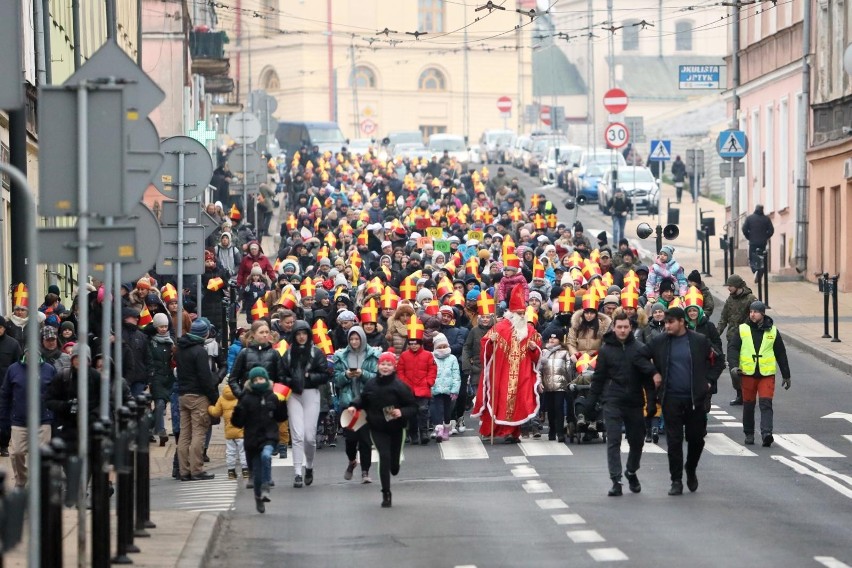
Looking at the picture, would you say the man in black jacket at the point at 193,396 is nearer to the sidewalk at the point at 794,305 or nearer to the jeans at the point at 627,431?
the jeans at the point at 627,431

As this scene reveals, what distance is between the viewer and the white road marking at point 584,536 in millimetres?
14820

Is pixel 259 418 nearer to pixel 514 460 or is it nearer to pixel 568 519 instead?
pixel 568 519

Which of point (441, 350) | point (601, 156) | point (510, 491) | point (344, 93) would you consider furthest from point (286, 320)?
point (344, 93)

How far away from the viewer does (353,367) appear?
2134 cm

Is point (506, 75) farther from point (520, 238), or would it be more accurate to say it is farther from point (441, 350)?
point (441, 350)

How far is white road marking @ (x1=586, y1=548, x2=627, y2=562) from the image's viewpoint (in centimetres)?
1373

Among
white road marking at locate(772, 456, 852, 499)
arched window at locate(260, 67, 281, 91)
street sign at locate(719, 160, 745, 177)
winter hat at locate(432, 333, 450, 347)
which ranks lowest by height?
white road marking at locate(772, 456, 852, 499)

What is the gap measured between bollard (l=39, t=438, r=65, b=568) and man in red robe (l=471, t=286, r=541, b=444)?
485 inches

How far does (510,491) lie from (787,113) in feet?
104

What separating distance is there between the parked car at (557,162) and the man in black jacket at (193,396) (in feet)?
179

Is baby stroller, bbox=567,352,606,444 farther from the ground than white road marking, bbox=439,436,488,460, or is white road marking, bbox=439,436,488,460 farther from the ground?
baby stroller, bbox=567,352,606,444

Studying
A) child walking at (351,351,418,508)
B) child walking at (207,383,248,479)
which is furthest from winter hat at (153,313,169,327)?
child walking at (351,351,418,508)

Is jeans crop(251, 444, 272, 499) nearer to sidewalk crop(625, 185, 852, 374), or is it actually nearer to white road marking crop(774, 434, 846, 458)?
white road marking crop(774, 434, 846, 458)

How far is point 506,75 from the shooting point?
12744cm
